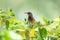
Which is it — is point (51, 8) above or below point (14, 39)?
below

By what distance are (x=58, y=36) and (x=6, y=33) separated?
0.86ft

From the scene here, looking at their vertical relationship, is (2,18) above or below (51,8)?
above

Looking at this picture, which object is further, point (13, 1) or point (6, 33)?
point (13, 1)

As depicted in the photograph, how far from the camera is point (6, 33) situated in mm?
458

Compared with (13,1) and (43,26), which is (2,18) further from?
(13,1)

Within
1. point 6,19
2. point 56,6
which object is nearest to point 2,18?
point 6,19

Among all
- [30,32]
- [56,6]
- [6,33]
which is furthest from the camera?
[56,6]

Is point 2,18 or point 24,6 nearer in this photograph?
point 2,18

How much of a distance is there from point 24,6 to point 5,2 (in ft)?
1.22

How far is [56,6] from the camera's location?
16.8 ft

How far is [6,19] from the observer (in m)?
0.69

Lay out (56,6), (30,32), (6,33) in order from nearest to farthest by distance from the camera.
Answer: (6,33)
(30,32)
(56,6)

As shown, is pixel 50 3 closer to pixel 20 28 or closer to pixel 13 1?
pixel 13 1

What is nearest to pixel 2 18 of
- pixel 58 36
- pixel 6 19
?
pixel 6 19
